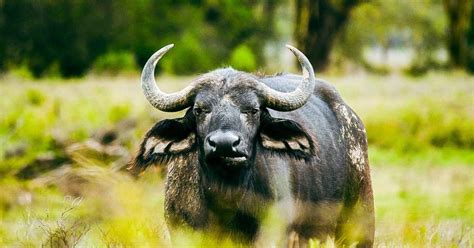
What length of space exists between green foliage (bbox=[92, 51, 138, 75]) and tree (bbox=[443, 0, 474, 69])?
34.7 ft

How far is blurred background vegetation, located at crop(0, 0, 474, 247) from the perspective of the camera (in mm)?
7867

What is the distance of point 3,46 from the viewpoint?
1469 inches

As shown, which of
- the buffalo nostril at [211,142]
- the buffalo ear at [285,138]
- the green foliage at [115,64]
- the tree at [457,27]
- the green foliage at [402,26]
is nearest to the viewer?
the buffalo nostril at [211,142]

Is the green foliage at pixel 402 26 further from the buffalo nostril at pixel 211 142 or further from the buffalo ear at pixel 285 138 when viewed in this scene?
the buffalo nostril at pixel 211 142

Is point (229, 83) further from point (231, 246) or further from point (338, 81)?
point (338, 81)

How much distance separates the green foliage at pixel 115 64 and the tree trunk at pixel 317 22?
5.97m

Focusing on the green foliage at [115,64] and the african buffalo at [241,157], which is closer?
the african buffalo at [241,157]

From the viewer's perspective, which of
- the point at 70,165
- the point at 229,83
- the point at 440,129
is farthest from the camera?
the point at 440,129

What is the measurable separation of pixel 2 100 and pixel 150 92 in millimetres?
14462

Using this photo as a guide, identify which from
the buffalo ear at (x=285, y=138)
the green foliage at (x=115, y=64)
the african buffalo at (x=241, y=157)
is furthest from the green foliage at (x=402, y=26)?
the buffalo ear at (x=285, y=138)

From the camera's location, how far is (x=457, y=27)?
3722 centimetres

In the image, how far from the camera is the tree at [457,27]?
36.2 m

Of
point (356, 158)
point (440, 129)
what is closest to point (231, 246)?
point (356, 158)

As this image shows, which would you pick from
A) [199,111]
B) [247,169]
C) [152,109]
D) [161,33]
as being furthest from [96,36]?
[247,169]
